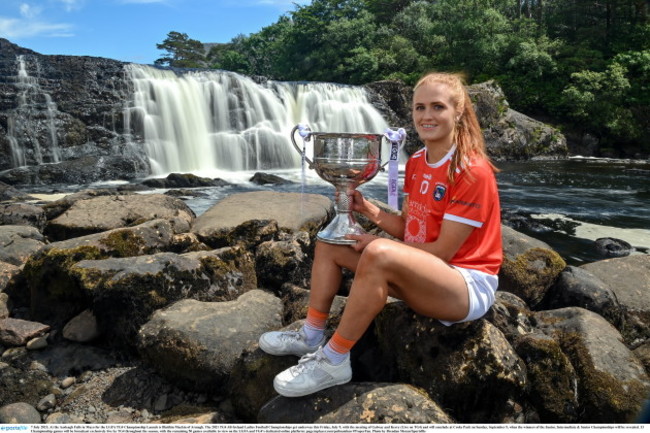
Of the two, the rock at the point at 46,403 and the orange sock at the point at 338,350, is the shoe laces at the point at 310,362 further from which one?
the rock at the point at 46,403

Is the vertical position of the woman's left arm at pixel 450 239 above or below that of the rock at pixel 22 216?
above

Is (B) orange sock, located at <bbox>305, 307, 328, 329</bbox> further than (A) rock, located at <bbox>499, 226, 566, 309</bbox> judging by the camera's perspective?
No

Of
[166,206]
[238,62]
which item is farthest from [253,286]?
[238,62]

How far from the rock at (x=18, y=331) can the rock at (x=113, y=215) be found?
6.03 feet

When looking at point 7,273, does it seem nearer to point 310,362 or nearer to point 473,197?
point 310,362

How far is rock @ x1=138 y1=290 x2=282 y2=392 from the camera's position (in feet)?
9.77

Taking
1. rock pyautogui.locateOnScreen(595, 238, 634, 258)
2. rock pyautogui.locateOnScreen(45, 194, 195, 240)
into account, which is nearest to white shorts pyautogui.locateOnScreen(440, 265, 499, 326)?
rock pyautogui.locateOnScreen(45, 194, 195, 240)

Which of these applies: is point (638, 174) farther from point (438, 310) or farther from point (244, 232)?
point (438, 310)

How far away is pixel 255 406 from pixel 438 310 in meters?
1.08

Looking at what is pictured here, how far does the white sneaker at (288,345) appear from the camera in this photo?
264 centimetres

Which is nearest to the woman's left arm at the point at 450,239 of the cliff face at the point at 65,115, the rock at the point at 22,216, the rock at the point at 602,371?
the rock at the point at 602,371

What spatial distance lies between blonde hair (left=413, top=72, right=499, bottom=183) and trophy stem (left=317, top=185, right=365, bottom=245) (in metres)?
0.63

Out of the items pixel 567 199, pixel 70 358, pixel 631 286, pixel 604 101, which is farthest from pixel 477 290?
pixel 604 101

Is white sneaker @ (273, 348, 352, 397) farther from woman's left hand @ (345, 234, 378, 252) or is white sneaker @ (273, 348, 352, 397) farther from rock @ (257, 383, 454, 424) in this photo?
woman's left hand @ (345, 234, 378, 252)
